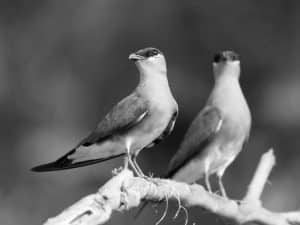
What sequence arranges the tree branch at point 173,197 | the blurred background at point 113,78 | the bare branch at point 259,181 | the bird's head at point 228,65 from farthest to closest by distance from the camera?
the blurred background at point 113,78, the bird's head at point 228,65, the bare branch at point 259,181, the tree branch at point 173,197

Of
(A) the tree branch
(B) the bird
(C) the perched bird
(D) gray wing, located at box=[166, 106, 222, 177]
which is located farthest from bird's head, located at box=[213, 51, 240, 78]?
(A) the tree branch

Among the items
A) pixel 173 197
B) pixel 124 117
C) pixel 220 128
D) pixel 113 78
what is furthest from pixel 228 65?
pixel 113 78

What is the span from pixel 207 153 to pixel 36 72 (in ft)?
35.1

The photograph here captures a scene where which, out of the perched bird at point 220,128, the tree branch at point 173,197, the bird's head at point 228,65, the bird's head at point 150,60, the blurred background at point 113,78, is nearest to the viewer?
the tree branch at point 173,197

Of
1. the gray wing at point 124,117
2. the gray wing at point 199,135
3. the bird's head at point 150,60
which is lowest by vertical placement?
the gray wing at point 199,135

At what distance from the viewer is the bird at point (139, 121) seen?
7.19m

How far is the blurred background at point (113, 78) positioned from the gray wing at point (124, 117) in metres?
7.36

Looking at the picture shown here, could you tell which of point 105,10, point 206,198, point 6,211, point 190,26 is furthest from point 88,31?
point 206,198

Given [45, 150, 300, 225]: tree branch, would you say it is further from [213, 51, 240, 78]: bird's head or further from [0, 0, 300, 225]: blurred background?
[0, 0, 300, 225]: blurred background

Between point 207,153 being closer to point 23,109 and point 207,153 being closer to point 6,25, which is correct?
point 23,109

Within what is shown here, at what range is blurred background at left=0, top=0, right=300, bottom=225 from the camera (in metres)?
15.6

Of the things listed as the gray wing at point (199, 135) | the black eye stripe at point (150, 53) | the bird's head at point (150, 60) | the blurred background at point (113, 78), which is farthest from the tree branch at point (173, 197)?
the blurred background at point (113, 78)

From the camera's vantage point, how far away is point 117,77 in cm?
1639

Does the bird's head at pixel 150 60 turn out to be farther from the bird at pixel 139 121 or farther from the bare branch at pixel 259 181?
the bare branch at pixel 259 181
